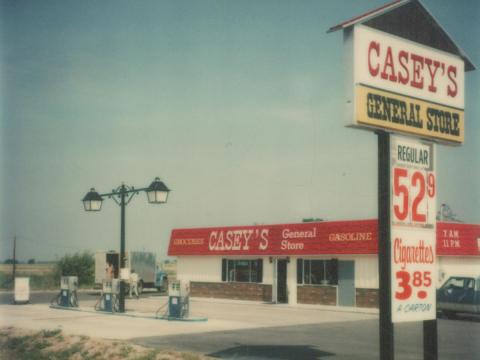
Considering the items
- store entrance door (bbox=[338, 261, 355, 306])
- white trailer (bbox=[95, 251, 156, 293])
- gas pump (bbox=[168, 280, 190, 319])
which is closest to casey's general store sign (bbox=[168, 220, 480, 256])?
store entrance door (bbox=[338, 261, 355, 306])

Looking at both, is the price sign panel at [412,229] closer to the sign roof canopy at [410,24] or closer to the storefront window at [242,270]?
the sign roof canopy at [410,24]

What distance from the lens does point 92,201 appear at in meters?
25.3

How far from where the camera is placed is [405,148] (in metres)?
8.67

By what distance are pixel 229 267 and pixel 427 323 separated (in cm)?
2776

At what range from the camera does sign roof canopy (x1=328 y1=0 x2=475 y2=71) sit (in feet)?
27.4

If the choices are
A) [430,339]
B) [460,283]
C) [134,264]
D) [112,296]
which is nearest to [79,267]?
[134,264]

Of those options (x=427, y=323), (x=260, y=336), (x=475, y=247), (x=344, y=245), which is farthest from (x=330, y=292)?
(x=427, y=323)

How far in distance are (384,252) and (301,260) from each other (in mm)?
24434

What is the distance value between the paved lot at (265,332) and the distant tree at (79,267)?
25058mm

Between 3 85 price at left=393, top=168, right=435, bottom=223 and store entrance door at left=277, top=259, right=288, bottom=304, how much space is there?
24.7 metres

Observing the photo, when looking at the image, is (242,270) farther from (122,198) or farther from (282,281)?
(122,198)

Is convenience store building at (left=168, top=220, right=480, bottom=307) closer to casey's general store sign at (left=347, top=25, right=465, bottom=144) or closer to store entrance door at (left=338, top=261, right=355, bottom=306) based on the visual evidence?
store entrance door at (left=338, top=261, right=355, bottom=306)

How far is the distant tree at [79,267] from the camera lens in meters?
52.1

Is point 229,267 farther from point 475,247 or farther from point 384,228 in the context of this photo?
point 384,228
